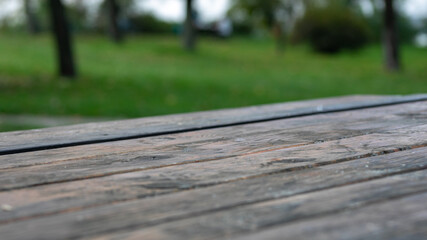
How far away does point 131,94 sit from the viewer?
10.8m

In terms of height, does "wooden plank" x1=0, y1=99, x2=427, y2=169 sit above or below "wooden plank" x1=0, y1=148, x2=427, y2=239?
above

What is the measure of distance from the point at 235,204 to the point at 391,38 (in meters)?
15.2

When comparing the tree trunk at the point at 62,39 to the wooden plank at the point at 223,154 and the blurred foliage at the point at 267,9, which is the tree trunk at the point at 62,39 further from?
the blurred foliage at the point at 267,9

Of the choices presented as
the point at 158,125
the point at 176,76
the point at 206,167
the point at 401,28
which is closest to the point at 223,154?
the point at 206,167

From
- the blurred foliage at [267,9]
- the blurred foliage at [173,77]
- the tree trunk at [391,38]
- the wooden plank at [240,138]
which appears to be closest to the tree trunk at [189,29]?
the blurred foliage at [173,77]

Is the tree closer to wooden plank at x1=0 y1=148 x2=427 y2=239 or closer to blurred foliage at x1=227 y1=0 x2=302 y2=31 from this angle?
blurred foliage at x1=227 y1=0 x2=302 y2=31

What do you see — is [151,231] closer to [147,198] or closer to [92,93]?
[147,198]

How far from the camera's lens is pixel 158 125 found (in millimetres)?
2803

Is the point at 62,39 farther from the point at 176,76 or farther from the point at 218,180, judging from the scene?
the point at 218,180

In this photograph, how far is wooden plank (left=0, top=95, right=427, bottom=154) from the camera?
7.86 feet

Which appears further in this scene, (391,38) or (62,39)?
(391,38)

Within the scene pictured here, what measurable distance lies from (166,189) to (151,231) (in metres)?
0.35

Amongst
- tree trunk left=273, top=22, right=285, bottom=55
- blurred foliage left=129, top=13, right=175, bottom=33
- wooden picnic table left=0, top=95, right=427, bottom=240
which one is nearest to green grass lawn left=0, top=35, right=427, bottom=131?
tree trunk left=273, top=22, right=285, bottom=55

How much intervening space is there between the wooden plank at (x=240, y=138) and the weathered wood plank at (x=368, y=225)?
76 cm
